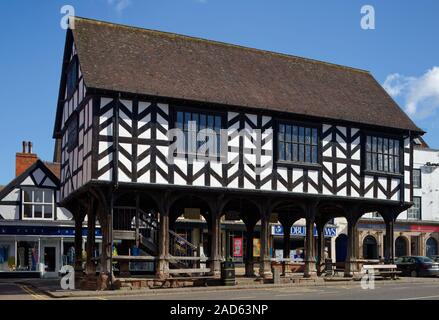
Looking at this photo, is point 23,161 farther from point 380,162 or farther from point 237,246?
point 380,162

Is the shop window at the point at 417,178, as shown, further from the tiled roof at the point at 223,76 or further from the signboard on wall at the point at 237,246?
the tiled roof at the point at 223,76

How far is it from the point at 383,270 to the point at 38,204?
2086cm

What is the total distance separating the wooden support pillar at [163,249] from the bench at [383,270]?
994 centimetres

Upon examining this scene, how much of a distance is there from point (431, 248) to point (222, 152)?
32.4 metres

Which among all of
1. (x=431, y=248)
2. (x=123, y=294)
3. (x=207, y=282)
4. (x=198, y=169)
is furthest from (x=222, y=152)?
(x=431, y=248)

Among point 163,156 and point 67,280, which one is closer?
point 163,156

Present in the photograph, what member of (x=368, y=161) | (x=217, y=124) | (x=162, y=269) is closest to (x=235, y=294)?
(x=162, y=269)

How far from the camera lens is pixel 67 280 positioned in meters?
30.2

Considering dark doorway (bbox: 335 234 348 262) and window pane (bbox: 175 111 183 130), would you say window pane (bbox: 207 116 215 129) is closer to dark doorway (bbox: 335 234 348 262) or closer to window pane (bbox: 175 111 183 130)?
window pane (bbox: 175 111 183 130)

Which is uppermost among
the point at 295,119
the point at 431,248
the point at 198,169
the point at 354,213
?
the point at 295,119

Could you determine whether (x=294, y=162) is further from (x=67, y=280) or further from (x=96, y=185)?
(x=67, y=280)

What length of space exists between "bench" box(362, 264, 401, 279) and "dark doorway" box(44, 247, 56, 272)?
65.8ft

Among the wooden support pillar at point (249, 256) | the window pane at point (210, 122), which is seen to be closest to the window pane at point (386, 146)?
the wooden support pillar at point (249, 256)

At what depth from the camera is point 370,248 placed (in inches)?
2012
